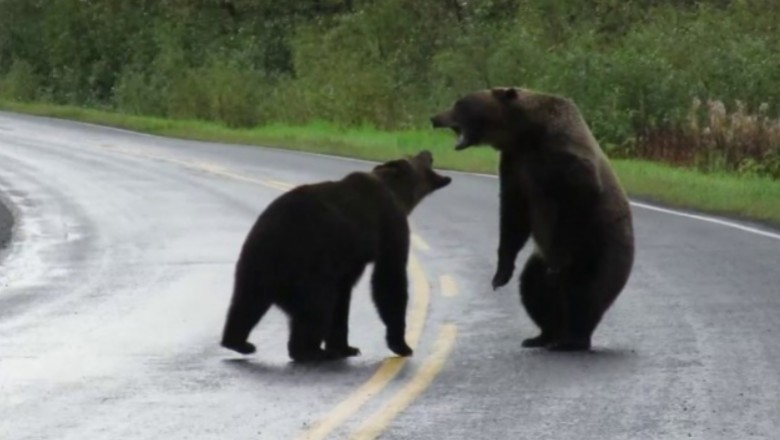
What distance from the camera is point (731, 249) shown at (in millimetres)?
16312

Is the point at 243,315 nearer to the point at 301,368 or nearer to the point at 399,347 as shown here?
the point at 301,368

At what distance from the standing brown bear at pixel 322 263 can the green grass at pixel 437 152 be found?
9.39 m

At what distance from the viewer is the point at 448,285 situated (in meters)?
14.4

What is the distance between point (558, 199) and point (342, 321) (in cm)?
135

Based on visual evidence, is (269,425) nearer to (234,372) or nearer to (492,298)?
(234,372)

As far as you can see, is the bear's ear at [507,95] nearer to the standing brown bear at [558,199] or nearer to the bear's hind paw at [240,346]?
the standing brown bear at [558,199]

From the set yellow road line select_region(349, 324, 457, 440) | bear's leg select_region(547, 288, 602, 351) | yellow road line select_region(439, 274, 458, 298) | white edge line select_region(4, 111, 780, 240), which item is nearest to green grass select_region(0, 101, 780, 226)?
white edge line select_region(4, 111, 780, 240)

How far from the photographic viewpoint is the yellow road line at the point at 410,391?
838 centimetres

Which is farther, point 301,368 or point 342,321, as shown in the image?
point 342,321

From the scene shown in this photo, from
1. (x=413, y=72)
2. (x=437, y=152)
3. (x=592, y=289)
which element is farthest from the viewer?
(x=413, y=72)

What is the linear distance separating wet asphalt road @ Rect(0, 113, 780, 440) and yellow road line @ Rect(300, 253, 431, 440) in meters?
0.03

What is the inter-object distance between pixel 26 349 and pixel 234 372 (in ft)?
5.79

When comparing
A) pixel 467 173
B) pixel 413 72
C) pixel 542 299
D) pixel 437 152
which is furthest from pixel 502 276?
pixel 413 72

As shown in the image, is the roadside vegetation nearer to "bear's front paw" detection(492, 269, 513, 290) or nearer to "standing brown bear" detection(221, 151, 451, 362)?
"bear's front paw" detection(492, 269, 513, 290)
